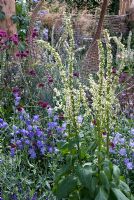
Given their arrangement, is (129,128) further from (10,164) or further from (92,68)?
(92,68)

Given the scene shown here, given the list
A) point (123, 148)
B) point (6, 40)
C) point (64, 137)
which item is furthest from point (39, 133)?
point (6, 40)

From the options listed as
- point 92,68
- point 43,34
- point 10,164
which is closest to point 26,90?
point 92,68

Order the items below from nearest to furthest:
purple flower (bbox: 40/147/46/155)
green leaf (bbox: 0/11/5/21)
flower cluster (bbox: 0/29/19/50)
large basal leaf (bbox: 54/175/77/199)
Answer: large basal leaf (bbox: 54/175/77/199), purple flower (bbox: 40/147/46/155), flower cluster (bbox: 0/29/19/50), green leaf (bbox: 0/11/5/21)

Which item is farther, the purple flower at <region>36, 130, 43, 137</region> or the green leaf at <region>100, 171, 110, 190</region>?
the purple flower at <region>36, 130, 43, 137</region>

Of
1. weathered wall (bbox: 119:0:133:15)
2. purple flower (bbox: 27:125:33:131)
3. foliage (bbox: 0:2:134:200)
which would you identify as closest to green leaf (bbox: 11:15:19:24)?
foliage (bbox: 0:2:134:200)

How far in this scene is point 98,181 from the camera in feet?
8.68

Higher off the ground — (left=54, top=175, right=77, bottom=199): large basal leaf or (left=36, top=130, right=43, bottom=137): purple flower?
(left=54, top=175, right=77, bottom=199): large basal leaf

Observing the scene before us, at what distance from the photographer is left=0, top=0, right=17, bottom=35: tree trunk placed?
22.3ft

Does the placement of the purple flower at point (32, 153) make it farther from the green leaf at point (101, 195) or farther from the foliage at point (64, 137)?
the green leaf at point (101, 195)

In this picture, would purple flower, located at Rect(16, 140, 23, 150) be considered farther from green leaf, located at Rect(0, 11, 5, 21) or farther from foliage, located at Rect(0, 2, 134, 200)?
green leaf, located at Rect(0, 11, 5, 21)

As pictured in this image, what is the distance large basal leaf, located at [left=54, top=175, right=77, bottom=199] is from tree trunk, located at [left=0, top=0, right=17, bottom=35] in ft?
14.3

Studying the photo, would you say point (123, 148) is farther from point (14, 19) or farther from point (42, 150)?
point (14, 19)

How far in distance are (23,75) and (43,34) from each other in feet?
7.03

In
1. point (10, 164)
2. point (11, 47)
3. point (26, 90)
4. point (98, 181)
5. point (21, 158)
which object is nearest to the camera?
point (98, 181)
